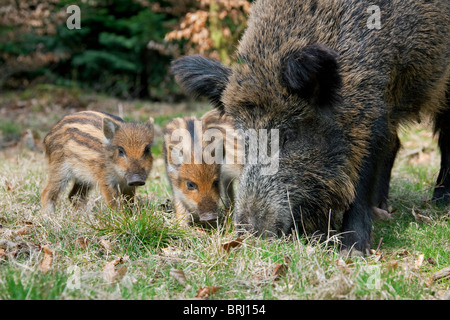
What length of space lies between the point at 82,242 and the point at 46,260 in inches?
15.8

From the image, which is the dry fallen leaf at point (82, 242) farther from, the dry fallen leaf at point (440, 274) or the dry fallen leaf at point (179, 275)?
the dry fallen leaf at point (440, 274)

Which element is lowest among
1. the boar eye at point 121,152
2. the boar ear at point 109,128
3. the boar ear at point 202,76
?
the boar eye at point 121,152

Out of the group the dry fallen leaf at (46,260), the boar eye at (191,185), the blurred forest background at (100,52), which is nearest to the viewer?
the dry fallen leaf at (46,260)

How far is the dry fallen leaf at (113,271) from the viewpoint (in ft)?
10.2

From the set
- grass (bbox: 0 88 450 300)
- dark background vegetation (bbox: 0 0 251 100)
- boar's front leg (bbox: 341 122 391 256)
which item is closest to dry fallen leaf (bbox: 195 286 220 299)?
grass (bbox: 0 88 450 300)

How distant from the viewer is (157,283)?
10.4 feet

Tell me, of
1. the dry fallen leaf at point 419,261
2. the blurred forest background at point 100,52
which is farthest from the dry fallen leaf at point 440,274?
the blurred forest background at point 100,52

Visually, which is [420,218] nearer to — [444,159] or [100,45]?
[444,159]

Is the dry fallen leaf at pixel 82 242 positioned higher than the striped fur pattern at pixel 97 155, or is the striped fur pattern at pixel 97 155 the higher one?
the striped fur pattern at pixel 97 155

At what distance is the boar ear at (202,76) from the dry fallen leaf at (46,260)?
5.55 feet

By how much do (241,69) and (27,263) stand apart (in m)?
2.06

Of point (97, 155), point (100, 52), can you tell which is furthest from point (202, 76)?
point (100, 52)

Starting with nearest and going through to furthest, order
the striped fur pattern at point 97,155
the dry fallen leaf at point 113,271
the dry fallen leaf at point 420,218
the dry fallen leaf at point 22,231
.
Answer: the dry fallen leaf at point 113,271 → the dry fallen leaf at point 22,231 → the striped fur pattern at point 97,155 → the dry fallen leaf at point 420,218

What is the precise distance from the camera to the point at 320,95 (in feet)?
12.3
